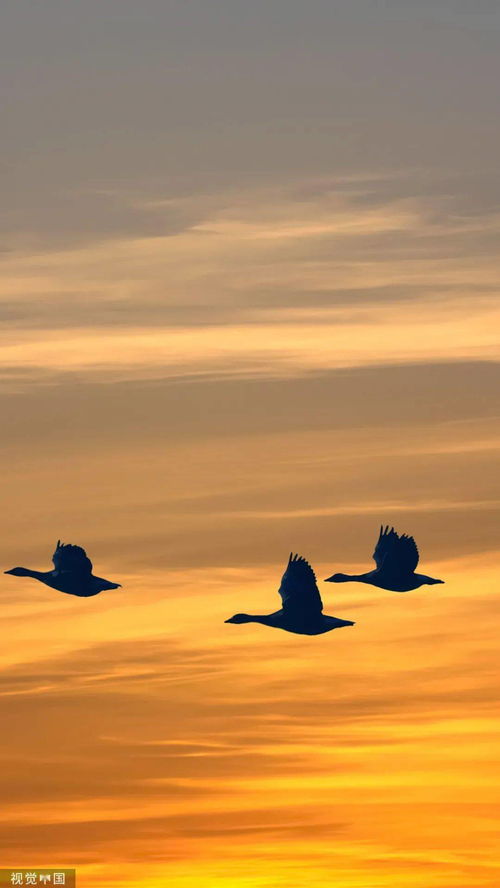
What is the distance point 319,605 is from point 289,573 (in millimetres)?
2671

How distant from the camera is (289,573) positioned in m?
198

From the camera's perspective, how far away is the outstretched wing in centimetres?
19738

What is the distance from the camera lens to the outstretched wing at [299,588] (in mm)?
197375

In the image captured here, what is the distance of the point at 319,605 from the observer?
199250 millimetres

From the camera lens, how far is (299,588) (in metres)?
198
